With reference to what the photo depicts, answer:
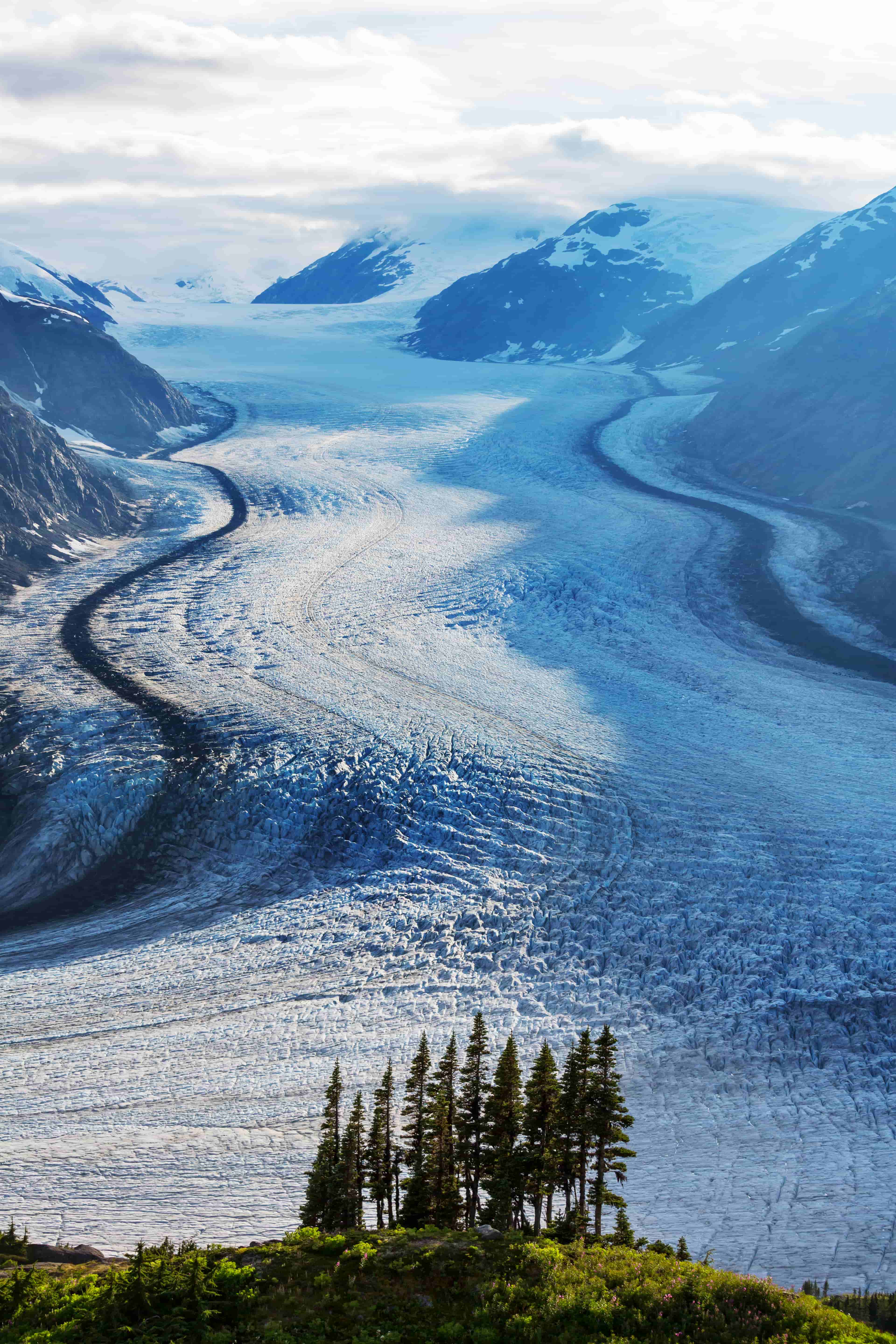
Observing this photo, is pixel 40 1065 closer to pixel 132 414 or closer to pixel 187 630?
pixel 187 630

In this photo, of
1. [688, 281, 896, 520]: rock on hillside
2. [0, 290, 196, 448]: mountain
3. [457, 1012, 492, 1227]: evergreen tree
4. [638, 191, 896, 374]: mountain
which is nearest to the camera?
[457, 1012, 492, 1227]: evergreen tree

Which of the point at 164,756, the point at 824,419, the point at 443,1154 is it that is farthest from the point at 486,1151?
the point at 824,419

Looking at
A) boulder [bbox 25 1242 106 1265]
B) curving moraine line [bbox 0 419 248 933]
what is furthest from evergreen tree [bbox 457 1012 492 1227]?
curving moraine line [bbox 0 419 248 933]

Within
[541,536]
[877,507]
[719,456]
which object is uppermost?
[719,456]

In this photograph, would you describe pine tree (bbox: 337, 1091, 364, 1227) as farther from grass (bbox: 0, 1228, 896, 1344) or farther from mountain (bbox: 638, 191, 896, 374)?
mountain (bbox: 638, 191, 896, 374)

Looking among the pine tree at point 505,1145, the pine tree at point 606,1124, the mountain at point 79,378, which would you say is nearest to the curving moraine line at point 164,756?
the pine tree at point 505,1145

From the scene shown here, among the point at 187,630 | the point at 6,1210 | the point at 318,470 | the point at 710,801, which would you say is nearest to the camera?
the point at 6,1210

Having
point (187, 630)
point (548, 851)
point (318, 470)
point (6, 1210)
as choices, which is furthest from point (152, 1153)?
point (318, 470)
